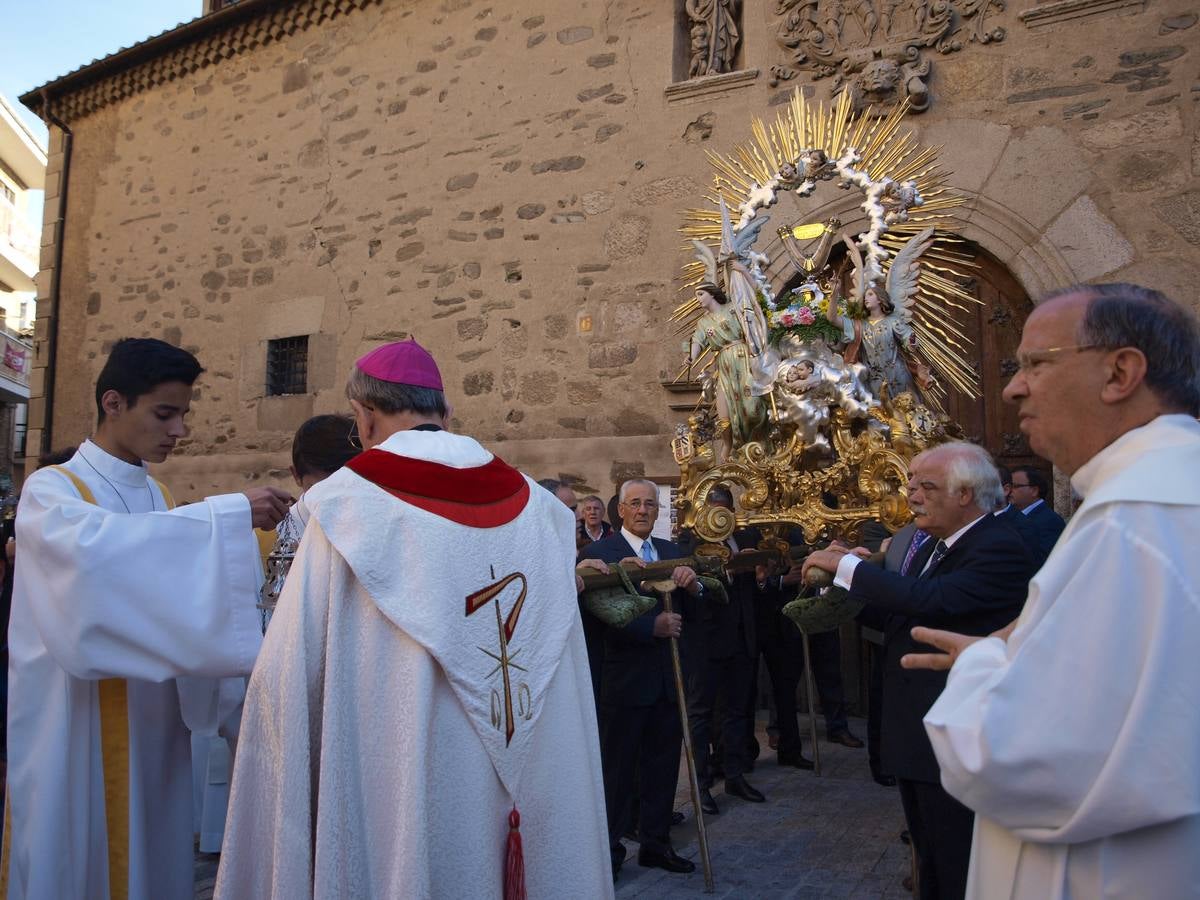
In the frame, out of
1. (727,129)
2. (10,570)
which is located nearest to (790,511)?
(10,570)

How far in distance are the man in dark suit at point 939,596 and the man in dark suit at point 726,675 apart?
6.47 ft

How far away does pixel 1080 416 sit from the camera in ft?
5.54

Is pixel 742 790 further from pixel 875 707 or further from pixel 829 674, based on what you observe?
pixel 829 674

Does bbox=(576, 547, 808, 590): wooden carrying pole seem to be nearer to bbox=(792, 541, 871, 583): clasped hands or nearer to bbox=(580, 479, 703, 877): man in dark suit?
bbox=(580, 479, 703, 877): man in dark suit

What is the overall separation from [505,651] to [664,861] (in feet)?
8.73

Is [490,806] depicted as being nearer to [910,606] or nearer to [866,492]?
[910,606]

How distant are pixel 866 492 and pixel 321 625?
3.22 meters

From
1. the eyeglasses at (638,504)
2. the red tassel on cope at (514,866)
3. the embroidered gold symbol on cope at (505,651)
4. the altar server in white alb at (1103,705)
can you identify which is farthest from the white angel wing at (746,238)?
the altar server in white alb at (1103,705)

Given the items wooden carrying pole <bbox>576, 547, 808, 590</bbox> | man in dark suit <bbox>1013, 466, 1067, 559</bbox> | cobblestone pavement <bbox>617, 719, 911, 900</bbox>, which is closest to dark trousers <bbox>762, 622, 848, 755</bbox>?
cobblestone pavement <bbox>617, 719, 911, 900</bbox>

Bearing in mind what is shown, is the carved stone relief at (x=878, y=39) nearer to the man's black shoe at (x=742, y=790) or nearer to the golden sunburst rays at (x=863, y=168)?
the golden sunburst rays at (x=863, y=168)

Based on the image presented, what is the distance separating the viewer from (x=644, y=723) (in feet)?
14.9

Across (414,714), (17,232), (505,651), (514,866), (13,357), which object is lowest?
(514,866)

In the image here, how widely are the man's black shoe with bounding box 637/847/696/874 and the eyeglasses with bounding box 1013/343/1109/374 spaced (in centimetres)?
332

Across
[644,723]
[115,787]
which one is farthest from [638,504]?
[115,787]
